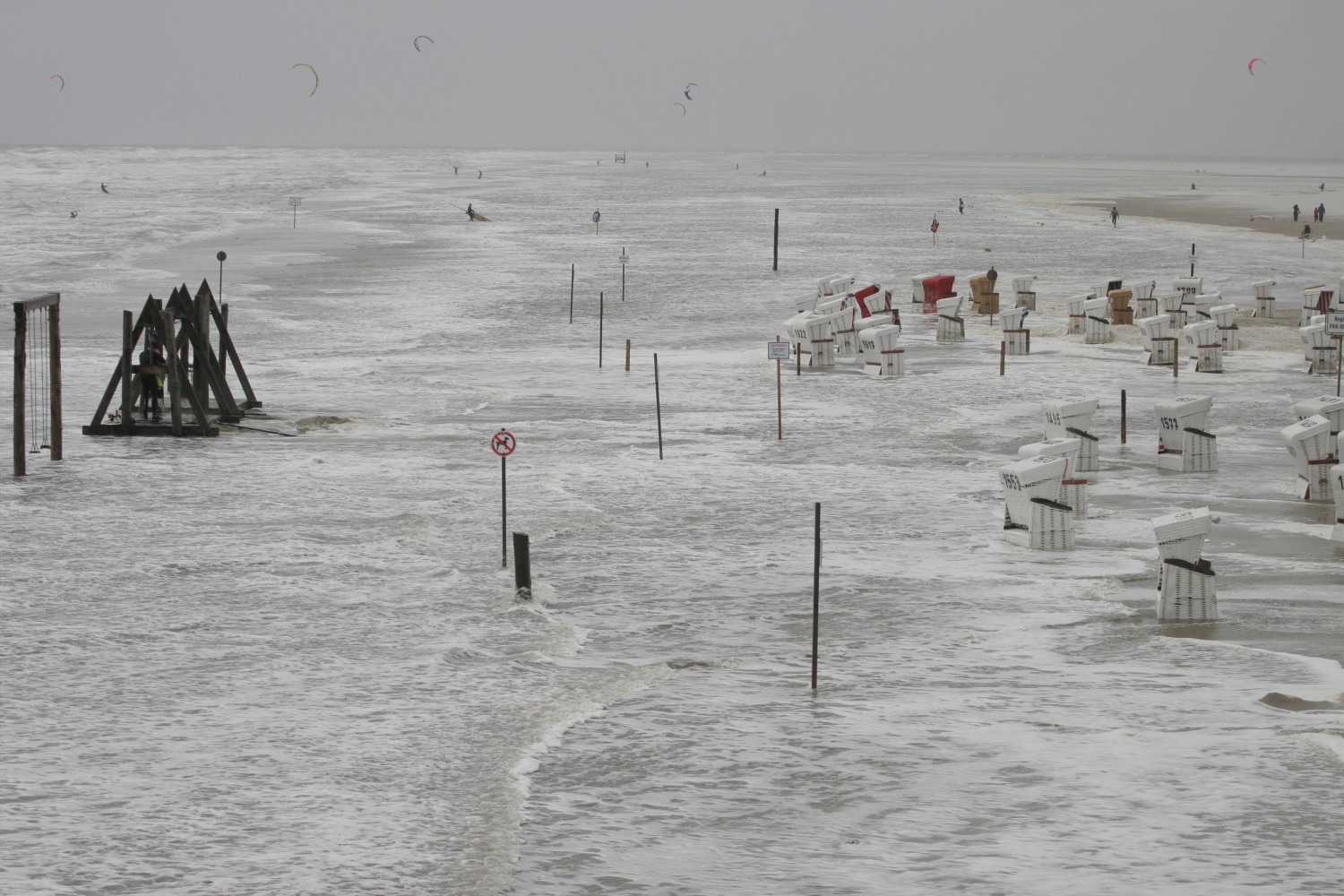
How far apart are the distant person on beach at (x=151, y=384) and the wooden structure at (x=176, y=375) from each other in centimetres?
8

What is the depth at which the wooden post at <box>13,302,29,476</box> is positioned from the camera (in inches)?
776

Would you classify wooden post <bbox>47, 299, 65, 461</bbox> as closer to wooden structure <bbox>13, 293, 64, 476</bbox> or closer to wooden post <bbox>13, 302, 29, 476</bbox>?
wooden structure <bbox>13, 293, 64, 476</bbox>

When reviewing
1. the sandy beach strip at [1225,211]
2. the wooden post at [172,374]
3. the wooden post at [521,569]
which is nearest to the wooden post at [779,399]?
the wooden post at [521,569]

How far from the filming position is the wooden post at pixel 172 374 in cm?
2300

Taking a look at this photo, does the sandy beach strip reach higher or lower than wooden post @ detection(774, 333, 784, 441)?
higher

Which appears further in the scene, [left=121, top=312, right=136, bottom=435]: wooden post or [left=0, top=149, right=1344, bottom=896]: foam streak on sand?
[left=121, top=312, right=136, bottom=435]: wooden post

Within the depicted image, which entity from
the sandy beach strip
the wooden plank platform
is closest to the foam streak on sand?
the wooden plank platform

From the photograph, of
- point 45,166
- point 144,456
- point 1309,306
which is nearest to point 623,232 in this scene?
point 1309,306

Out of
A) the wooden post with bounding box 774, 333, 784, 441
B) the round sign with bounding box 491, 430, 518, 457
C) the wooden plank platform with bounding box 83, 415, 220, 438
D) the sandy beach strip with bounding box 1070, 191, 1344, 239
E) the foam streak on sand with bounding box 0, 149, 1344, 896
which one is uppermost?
the sandy beach strip with bounding box 1070, 191, 1344, 239

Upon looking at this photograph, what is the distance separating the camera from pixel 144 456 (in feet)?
70.4

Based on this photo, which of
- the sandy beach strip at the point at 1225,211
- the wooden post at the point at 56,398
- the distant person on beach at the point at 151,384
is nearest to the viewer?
the wooden post at the point at 56,398

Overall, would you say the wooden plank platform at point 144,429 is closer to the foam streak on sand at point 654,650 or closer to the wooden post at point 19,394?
the foam streak on sand at point 654,650

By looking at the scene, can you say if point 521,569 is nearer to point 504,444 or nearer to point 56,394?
point 504,444

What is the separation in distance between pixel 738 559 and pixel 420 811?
6.85 m
